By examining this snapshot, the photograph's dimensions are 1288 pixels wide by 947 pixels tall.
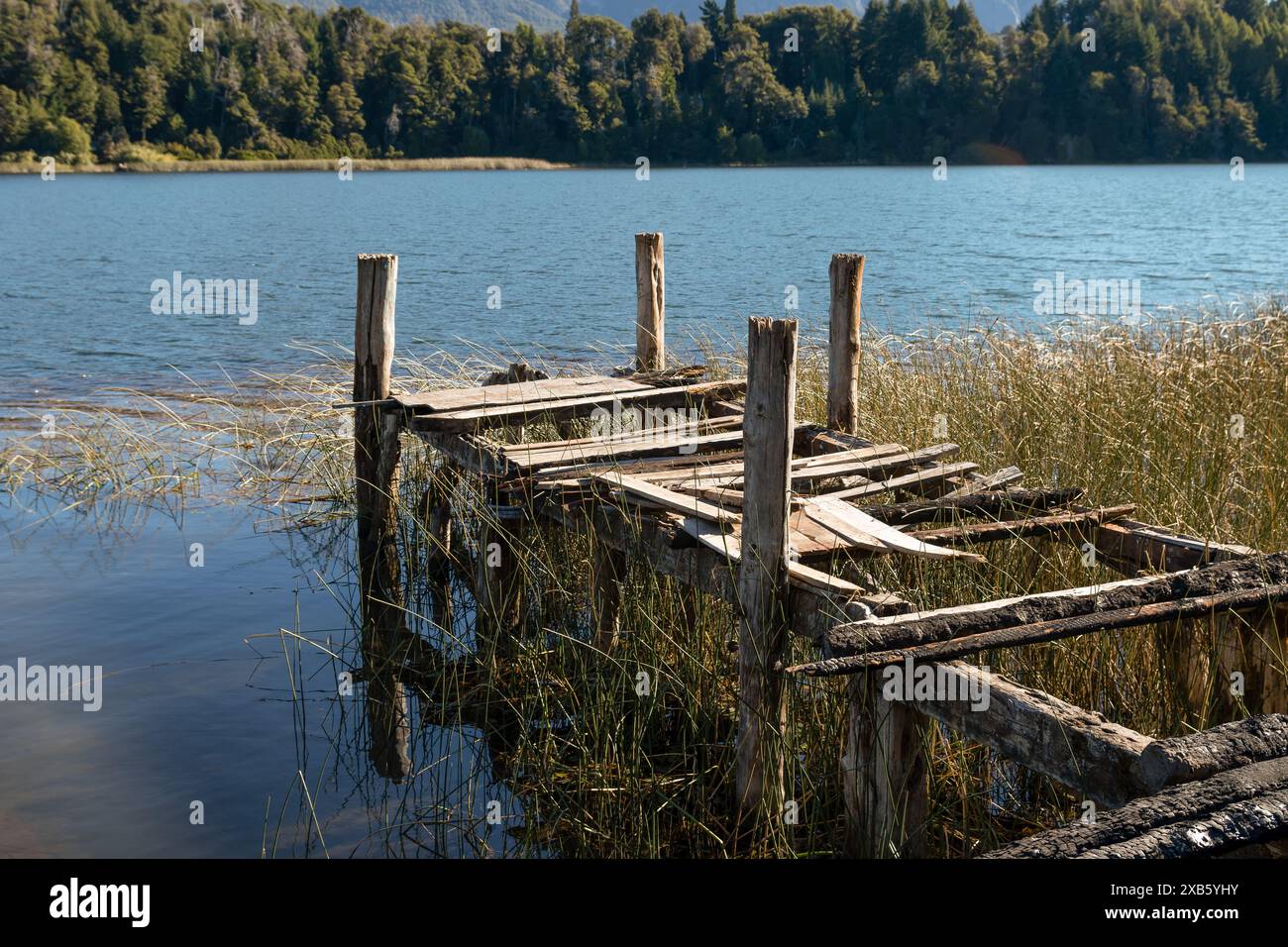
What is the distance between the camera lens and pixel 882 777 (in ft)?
15.5

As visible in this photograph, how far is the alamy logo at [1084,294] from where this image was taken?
2212 centimetres

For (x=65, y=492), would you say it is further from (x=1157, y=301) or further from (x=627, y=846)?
(x=1157, y=301)

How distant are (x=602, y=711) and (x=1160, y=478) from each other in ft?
11.7

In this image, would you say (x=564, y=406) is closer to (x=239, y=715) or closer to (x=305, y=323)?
(x=239, y=715)

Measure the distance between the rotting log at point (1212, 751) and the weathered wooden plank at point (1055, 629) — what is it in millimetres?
792

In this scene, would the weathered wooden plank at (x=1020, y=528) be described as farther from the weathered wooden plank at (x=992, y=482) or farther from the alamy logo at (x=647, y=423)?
the alamy logo at (x=647, y=423)

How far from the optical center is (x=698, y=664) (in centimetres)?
580

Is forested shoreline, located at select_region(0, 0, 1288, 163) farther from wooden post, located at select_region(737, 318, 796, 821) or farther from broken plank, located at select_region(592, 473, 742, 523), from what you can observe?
wooden post, located at select_region(737, 318, 796, 821)

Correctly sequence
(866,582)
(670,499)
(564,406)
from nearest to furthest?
(866,582) → (670,499) → (564,406)

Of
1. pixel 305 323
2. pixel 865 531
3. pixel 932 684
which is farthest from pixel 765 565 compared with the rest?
pixel 305 323

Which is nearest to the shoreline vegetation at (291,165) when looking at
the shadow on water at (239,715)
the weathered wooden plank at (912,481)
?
the shadow on water at (239,715)

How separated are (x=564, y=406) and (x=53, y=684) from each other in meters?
3.59
